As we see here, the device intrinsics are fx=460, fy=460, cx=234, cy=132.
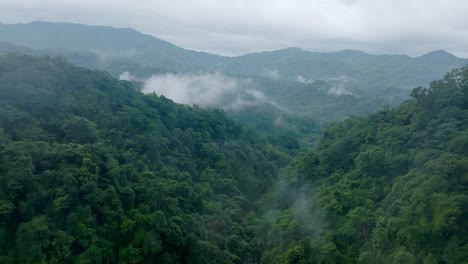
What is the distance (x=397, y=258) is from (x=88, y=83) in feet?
81.1

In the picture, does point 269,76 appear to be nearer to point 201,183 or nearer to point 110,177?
point 201,183

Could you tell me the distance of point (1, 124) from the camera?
22297 mm

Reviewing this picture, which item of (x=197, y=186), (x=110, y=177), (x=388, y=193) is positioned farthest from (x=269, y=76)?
(x=110, y=177)

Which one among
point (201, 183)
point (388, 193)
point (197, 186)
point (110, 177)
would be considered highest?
point (388, 193)

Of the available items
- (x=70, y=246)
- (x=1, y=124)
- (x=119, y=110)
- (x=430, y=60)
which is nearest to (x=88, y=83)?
(x=119, y=110)

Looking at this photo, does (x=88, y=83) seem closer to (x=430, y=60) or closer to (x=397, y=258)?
(x=397, y=258)

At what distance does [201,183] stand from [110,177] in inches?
446

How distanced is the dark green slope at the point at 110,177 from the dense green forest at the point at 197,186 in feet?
0.24

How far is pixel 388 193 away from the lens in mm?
22406

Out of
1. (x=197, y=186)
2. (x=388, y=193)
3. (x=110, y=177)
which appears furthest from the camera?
(x=197, y=186)

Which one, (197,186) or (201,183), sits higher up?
(197,186)

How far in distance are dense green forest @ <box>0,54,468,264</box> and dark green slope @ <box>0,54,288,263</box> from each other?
7 cm

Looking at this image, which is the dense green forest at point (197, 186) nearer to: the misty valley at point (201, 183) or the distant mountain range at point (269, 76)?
the misty valley at point (201, 183)

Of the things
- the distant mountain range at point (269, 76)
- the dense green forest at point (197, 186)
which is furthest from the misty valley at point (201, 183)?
the distant mountain range at point (269, 76)
